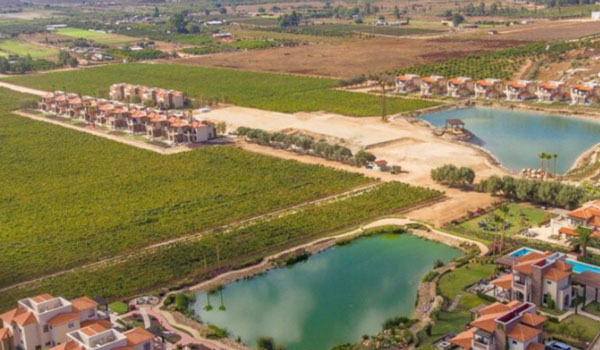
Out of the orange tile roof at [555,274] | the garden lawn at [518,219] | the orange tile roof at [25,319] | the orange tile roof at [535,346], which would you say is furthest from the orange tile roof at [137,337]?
the garden lawn at [518,219]

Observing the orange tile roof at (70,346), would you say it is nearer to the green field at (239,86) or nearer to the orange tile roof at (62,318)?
the orange tile roof at (62,318)

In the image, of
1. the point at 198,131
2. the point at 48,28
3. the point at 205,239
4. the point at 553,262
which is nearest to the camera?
the point at 553,262

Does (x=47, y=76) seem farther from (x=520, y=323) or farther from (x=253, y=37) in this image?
(x=520, y=323)

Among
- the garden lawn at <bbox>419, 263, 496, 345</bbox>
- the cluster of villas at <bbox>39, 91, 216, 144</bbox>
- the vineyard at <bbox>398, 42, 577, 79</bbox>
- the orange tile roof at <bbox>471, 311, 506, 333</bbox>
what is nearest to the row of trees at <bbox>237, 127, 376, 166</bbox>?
the cluster of villas at <bbox>39, 91, 216, 144</bbox>

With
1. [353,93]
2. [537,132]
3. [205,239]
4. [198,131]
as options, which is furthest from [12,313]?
[353,93]

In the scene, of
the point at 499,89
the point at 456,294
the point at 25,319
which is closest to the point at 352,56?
the point at 499,89

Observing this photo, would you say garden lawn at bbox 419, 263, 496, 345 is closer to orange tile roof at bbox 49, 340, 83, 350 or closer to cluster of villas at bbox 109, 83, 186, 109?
orange tile roof at bbox 49, 340, 83, 350
